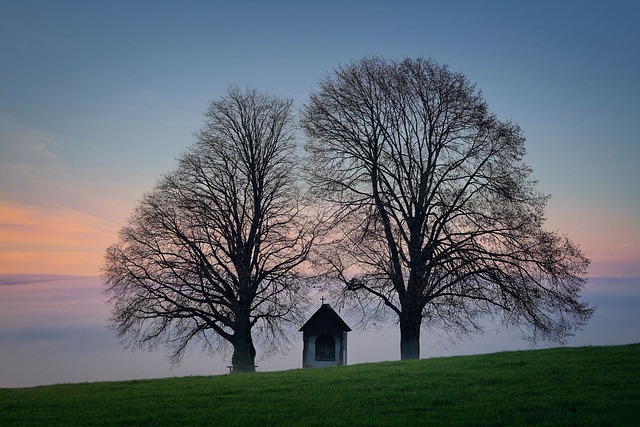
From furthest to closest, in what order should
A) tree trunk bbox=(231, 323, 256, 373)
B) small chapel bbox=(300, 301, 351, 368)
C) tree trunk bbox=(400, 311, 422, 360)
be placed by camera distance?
1. small chapel bbox=(300, 301, 351, 368)
2. tree trunk bbox=(231, 323, 256, 373)
3. tree trunk bbox=(400, 311, 422, 360)

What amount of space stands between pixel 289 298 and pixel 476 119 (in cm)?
1264

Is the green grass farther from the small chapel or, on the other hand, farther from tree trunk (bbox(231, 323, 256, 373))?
the small chapel

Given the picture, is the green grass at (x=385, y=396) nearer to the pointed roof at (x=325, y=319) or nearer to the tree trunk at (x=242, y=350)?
the tree trunk at (x=242, y=350)

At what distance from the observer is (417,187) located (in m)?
30.0

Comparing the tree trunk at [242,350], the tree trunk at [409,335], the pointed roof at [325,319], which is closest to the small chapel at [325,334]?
the pointed roof at [325,319]

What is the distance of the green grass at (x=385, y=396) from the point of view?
15359mm

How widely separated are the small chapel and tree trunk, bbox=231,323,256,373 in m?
3.41

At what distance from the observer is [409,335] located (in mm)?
29484

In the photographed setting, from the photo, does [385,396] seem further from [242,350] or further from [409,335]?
[242,350]

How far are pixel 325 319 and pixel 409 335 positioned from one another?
21.4ft

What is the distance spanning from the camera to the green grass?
1536cm

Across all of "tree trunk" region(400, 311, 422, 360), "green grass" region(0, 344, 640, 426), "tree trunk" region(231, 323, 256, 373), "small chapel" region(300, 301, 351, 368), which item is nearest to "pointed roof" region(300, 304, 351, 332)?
"small chapel" region(300, 301, 351, 368)

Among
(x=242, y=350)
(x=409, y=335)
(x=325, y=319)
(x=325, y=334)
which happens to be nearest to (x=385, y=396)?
(x=409, y=335)

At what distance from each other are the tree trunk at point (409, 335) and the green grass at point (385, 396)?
471 cm
